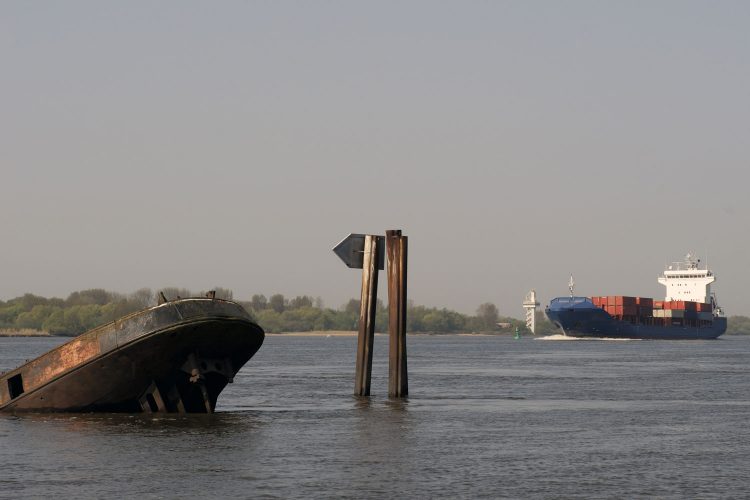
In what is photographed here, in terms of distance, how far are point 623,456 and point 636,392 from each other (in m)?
22.0

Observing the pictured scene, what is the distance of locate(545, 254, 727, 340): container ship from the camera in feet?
523

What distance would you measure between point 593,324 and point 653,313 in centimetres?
1405

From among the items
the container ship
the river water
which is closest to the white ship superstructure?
the container ship

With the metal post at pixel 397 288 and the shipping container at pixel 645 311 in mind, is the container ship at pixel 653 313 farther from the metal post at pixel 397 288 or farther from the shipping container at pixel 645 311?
the metal post at pixel 397 288

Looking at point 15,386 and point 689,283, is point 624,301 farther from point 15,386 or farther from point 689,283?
point 15,386

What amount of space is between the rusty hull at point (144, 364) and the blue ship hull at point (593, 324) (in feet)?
429

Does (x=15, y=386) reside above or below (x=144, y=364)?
below

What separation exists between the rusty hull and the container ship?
Answer: 429 feet

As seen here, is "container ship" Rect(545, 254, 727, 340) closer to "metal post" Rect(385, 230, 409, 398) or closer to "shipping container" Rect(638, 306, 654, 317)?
"shipping container" Rect(638, 306, 654, 317)

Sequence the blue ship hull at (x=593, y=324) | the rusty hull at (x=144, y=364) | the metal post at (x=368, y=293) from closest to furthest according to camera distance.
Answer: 1. the rusty hull at (x=144, y=364)
2. the metal post at (x=368, y=293)
3. the blue ship hull at (x=593, y=324)

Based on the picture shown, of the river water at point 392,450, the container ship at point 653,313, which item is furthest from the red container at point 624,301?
the river water at point 392,450

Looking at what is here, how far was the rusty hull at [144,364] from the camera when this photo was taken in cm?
2728

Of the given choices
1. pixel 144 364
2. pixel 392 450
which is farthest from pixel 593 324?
pixel 392 450

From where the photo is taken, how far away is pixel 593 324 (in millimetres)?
160125
